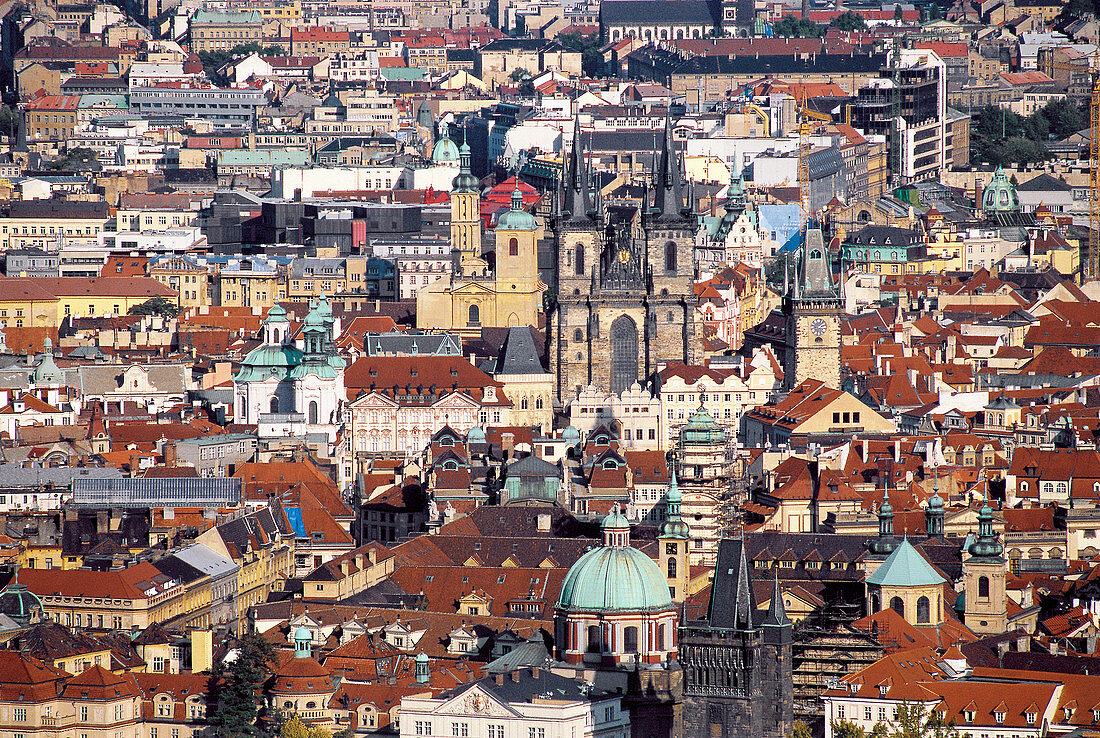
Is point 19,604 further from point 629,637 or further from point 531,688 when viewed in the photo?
point 629,637

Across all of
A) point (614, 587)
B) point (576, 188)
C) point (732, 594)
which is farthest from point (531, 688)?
point (576, 188)

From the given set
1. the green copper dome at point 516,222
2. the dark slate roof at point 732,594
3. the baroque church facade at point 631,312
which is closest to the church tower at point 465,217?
the green copper dome at point 516,222

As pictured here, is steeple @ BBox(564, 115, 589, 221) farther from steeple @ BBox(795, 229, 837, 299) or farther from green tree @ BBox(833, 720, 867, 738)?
green tree @ BBox(833, 720, 867, 738)

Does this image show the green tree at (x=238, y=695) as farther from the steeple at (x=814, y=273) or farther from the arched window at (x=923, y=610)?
the steeple at (x=814, y=273)

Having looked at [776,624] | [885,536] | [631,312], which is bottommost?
[885,536]

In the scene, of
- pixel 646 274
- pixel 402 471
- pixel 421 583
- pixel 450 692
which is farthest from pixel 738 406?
pixel 450 692

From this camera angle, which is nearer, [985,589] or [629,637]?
[629,637]

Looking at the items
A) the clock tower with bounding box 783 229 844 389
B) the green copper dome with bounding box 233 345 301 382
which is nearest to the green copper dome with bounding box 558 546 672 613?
the green copper dome with bounding box 233 345 301 382
